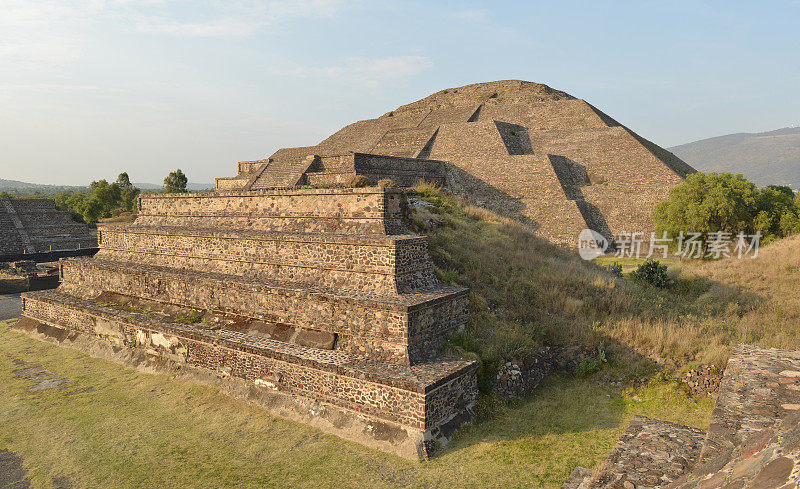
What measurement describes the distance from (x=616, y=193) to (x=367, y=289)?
26225 millimetres

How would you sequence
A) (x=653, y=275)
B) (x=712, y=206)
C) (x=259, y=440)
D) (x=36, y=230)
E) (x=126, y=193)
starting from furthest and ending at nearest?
(x=126, y=193), (x=36, y=230), (x=712, y=206), (x=653, y=275), (x=259, y=440)

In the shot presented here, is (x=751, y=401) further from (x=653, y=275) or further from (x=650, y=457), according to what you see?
(x=653, y=275)

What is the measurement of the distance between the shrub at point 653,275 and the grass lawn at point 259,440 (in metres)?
9.05

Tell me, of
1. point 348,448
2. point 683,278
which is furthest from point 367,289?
point 683,278

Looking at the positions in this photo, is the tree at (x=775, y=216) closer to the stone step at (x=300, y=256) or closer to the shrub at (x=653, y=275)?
the shrub at (x=653, y=275)

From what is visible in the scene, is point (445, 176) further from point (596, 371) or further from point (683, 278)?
point (596, 371)

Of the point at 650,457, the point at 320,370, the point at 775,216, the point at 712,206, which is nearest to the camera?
the point at 650,457

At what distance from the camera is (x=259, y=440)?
759 centimetres

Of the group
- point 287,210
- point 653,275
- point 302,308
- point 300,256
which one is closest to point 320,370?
point 302,308

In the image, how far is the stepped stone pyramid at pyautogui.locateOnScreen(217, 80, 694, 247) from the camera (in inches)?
1124

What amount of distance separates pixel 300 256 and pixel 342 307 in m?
2.18

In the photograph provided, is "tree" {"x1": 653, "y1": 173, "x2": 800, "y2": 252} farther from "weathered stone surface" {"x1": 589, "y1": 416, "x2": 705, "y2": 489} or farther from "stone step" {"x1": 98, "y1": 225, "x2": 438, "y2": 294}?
"weathered stone surface" {"x1": 589, "y1": 416, "x2": 705, "y2": 489}

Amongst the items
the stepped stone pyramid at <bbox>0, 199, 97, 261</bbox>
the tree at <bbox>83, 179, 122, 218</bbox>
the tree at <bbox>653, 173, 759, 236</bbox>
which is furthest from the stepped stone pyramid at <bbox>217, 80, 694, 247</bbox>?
A: the tree at <bbox>83, 179, 122, 218</bbox>

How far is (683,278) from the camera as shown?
17.3 m
